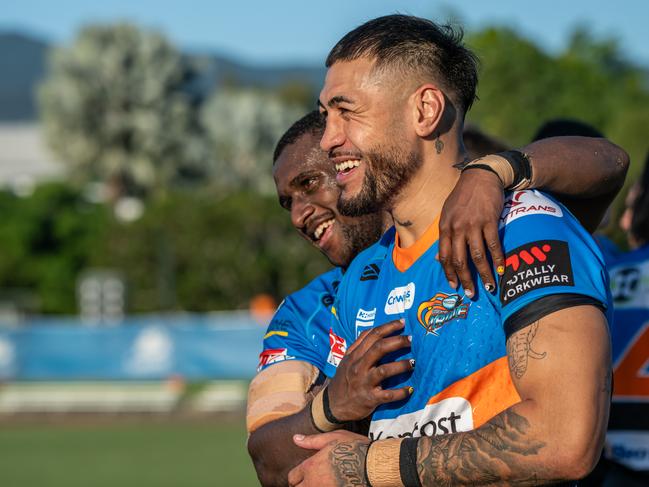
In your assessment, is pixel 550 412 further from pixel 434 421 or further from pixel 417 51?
pixel 417 51

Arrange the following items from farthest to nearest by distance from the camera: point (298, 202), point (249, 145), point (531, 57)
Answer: point (249, 145) → point (531, 57) → point (298, 202)

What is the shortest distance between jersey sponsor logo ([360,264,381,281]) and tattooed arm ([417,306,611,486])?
0.77 m

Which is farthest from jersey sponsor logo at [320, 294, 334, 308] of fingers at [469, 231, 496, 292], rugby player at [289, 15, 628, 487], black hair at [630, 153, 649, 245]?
black hair at [630, 153, 649, 245]

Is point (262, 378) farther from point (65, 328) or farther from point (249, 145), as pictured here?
point (249, 145)

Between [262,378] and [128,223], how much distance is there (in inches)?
1157

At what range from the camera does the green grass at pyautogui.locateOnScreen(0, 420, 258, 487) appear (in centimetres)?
1343

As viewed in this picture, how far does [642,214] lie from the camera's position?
4996 mm

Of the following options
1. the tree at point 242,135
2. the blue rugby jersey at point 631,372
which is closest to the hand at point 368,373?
the blue rugby jersey at point 631,372

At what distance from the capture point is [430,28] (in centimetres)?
363

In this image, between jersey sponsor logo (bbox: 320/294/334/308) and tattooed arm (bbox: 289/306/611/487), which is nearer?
tattooed arm (bbox: 289/306/611/487)

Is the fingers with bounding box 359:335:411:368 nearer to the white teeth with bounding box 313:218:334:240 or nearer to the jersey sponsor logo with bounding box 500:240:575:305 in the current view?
the jersey sponsor logo with bounding box 500:240:575:305

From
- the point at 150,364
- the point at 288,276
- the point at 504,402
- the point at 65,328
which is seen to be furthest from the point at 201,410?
the point at 504,402

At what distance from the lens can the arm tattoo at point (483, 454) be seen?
291 cm

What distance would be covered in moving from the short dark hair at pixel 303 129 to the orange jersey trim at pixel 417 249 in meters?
1.21
